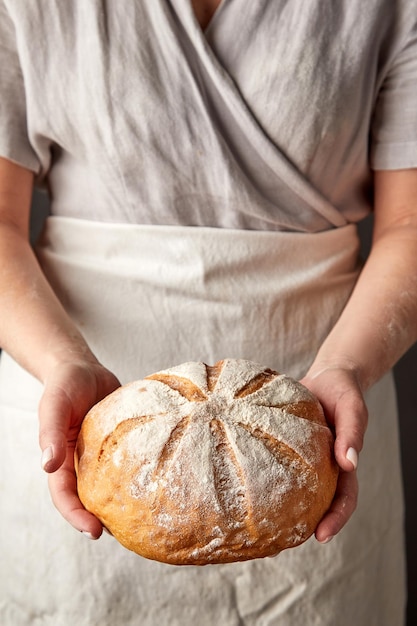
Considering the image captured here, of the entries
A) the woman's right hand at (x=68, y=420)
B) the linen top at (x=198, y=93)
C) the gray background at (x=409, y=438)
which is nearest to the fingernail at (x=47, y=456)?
the woman's right hand at (x=68, y=420)

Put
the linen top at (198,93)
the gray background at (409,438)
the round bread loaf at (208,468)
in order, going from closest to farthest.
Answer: the round bread loaf at (208,468) → the linen top at (198,93) → the gray background at (409,438)

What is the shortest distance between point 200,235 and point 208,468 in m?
0.49

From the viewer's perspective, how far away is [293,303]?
4.68ft

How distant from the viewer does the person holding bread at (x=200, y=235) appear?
129cm

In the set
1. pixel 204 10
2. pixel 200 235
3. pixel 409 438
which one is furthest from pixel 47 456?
pixel 409 438

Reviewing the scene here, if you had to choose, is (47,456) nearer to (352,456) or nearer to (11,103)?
(352,456)

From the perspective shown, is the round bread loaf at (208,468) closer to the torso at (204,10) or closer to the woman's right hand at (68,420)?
the woman's right hand at (68,420)

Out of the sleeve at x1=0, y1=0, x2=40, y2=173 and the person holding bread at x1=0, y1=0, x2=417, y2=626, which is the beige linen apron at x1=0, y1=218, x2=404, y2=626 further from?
the sleeve at x1=0, y1=0, x2=40, y2=173

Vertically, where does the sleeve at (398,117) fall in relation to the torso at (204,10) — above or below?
below

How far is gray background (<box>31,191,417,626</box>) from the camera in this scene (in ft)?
7.96

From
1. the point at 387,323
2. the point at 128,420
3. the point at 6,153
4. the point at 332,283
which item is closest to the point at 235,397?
the point at 128,420

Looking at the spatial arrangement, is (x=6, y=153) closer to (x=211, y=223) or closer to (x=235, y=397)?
(x=211, y=223)

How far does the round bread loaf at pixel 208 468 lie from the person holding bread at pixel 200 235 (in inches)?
5.1

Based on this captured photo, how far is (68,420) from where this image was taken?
110cm
